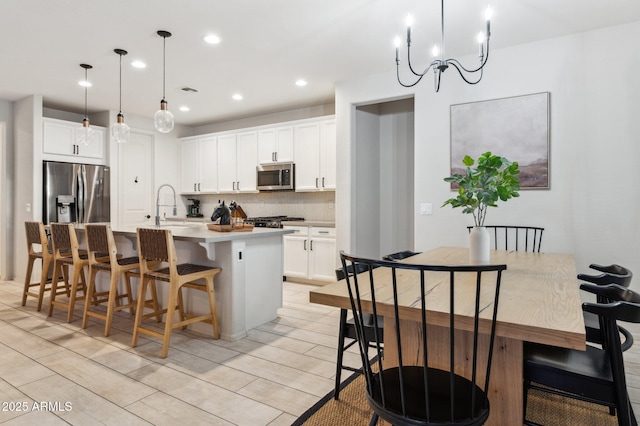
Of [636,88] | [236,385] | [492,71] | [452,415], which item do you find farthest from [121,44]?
[636,88]

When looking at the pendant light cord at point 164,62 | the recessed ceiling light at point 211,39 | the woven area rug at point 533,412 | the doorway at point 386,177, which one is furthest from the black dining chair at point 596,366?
the pendant light cord at point 164,62

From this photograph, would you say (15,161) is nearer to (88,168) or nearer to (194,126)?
(88,168)

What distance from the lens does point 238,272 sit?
3.06 m

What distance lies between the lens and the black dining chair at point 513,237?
3414 mm

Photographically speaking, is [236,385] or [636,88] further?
[636,88]

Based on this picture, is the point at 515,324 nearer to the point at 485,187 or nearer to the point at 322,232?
the point at 485,187

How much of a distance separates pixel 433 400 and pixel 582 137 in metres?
3.01

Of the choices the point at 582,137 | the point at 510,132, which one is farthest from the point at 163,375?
the point at 582,137

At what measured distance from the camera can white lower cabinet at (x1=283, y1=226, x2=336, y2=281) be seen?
16.0 ft

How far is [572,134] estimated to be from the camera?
3.27m

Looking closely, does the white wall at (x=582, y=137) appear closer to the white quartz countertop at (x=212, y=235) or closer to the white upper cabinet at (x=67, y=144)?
the white quartz countertop at (x=212, y=235)

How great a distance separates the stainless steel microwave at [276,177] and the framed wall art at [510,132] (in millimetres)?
2444

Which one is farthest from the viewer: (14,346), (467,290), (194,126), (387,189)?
(194,126)

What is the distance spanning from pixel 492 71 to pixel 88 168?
549 centimetres
